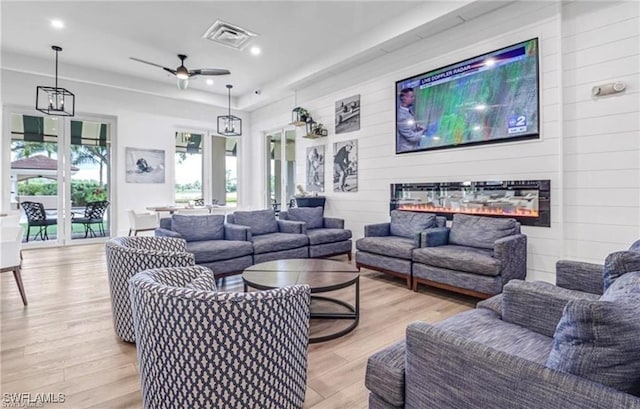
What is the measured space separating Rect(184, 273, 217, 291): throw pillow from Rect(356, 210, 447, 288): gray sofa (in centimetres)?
265

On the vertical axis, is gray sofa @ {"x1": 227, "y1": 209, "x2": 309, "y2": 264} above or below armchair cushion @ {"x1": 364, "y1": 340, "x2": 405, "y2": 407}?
above

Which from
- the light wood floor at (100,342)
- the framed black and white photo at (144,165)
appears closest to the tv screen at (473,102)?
the light wood floor at (100,342)

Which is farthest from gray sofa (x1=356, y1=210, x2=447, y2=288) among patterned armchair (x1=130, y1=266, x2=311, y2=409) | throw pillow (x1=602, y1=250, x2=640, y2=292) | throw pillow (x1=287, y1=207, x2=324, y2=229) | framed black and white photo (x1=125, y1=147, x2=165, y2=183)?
framed black and white photo (x1=125, y1=147, x2=165, y2=183)

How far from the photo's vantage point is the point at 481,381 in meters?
1.09

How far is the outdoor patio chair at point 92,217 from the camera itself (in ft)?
22.9

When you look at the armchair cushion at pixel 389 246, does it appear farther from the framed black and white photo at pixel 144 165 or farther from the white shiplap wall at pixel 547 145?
the framed black and white photo at pixel 144 165

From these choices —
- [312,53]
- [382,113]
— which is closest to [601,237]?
[382,113]

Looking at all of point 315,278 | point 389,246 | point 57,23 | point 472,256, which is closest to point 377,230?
point 389,246

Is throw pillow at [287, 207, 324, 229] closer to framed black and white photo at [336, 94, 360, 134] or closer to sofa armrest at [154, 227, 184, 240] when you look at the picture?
framed black and white photo at [336, 94, 360, 134]

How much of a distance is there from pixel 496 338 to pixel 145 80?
25.7ft

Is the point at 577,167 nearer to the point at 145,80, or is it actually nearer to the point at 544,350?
the point at 544,350

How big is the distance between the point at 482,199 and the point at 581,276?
7.21ft

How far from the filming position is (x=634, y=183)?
128 inches

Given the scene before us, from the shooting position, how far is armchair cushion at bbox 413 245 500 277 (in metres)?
3.24
